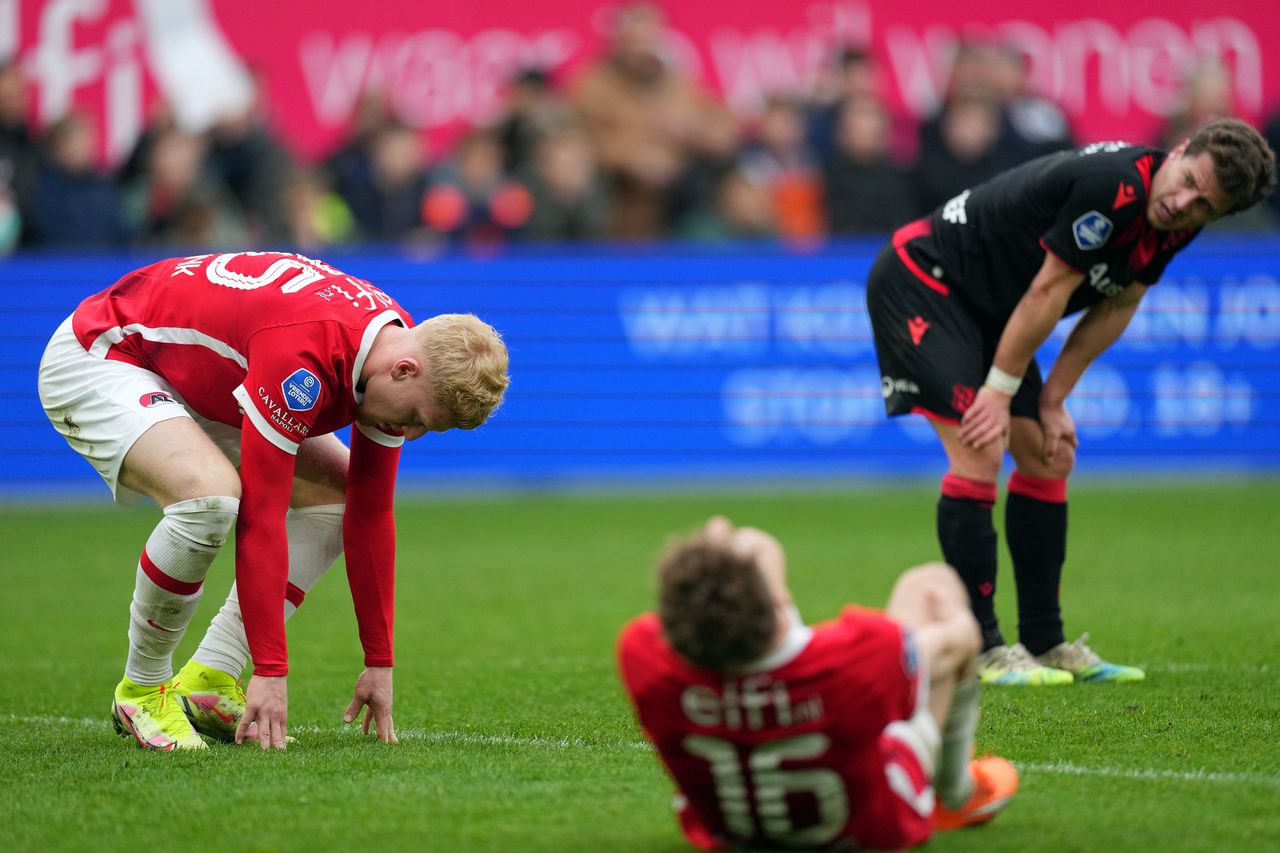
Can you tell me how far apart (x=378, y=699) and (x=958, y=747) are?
6.48 ft

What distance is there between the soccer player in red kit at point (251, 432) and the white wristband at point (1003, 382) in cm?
204

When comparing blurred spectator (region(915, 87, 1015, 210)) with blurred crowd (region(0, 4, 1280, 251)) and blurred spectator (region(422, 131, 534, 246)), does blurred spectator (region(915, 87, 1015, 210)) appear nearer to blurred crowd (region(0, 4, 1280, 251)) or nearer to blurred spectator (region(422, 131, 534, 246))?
blurred crowd (region(0, 4, 1280, 251))

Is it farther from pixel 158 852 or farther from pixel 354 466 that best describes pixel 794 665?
pixel 354 466

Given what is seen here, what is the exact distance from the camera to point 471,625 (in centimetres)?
827

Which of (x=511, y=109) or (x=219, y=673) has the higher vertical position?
(x=511, y=109)

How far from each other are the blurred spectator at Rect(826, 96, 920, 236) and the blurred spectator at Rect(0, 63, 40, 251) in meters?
6.61

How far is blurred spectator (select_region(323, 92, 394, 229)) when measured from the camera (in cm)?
1566

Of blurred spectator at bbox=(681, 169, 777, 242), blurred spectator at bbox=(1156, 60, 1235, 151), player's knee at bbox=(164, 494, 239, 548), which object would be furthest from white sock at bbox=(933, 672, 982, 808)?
blurred spectator at bbox=(1156, 60, 1235, 151)

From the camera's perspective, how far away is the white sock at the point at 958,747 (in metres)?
4.13

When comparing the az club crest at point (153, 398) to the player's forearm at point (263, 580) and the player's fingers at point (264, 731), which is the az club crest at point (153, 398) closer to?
the player's forearm at point (263, 580)

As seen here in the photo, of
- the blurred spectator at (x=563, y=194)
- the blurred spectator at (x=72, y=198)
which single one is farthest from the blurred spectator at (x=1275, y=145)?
the blurred spectator at (x=72, y=198)

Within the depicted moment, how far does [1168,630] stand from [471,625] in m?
3.15

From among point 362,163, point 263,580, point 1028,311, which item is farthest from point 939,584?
point 362,163

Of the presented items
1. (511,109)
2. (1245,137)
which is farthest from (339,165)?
(1245,137)
